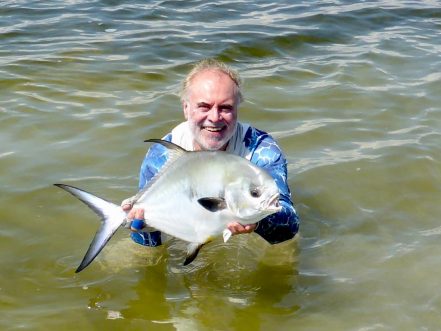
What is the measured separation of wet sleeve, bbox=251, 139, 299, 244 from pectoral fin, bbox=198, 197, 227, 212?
0.96m

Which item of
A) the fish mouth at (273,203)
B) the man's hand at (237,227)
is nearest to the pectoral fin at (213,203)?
the man's hand at (237,227)

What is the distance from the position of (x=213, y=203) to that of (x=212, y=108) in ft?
3.51

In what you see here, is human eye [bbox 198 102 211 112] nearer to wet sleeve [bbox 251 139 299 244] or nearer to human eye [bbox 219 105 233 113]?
human eye [bbox 219 105 233 113]

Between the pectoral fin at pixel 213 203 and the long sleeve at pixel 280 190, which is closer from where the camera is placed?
the pectoral fin at pixel 213 203

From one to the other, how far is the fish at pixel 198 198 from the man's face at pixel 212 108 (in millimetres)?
669

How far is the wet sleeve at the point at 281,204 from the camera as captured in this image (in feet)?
16.5

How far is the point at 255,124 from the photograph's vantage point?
8.46m

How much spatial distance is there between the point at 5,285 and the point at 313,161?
3387mm

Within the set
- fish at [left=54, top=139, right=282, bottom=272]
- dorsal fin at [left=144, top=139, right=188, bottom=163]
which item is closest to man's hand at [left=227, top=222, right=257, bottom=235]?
fish at [left=54, top=139, right=282, bottom=272]

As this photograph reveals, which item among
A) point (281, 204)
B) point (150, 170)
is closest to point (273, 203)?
point (281, 204)

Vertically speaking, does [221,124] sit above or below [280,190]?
above

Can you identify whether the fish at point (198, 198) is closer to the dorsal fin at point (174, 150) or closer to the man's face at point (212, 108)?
the dorsal fin at point (174, 150)

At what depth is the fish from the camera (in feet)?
13.1

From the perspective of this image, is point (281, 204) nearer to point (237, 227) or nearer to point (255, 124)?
point (237, 227)
